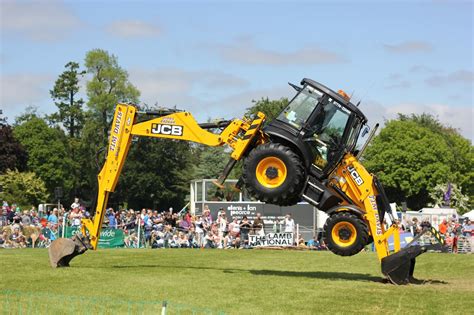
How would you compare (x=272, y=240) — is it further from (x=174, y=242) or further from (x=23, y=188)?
(x=23, y=188)

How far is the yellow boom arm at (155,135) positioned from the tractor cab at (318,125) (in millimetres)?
724

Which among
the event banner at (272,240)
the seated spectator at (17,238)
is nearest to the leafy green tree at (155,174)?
the event banner at (272,240)

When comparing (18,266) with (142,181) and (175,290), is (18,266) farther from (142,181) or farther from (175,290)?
(142,181)

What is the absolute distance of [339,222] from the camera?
59.9 ft

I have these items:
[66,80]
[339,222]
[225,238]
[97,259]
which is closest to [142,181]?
[66,80]

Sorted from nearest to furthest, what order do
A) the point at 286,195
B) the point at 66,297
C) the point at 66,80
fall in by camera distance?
the point at 66,297, the point at 286,195, the point at 66,80

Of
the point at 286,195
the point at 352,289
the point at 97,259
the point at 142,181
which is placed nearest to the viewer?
the point at 352,289

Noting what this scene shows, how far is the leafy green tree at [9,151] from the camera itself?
249ft

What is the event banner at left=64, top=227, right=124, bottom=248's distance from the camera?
32.7m

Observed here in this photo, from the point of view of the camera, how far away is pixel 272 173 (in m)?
18.0

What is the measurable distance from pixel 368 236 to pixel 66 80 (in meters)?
77.0

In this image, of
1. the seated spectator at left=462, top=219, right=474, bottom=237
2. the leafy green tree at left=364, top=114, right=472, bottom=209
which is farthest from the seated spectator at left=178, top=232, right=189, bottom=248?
the leafy green tree at left=364, top=114, right=472, bottom=209

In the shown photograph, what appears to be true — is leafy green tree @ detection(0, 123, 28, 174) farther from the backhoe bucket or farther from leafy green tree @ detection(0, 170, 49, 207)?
the backhoe bucket

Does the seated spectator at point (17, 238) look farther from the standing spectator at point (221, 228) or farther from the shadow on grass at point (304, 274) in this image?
the shadow on grass at point (304, 274)
